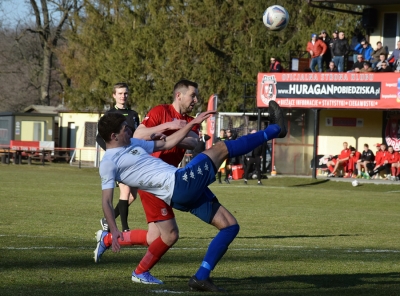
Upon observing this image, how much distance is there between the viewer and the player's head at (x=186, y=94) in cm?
789

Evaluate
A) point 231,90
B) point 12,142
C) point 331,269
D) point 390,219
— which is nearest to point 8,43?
point 12,142

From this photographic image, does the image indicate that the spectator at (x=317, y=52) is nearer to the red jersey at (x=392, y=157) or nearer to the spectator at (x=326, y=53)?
the spectator at (x=326, y=53)

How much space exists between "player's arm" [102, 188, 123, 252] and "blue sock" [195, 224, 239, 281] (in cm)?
78

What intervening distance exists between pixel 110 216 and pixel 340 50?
25583 mm

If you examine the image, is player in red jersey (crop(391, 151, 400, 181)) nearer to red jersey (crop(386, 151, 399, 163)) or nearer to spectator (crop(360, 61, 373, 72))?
red jersey (crop(386, 151, 399, 163))

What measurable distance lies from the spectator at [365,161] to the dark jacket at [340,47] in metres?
3.74

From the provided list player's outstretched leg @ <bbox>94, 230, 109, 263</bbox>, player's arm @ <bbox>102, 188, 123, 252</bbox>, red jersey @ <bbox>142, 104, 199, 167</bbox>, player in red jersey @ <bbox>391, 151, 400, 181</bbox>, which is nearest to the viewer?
player's arm @ <bbox>102, 188, 123, 252</bbox>

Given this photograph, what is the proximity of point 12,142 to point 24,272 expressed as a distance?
39.5m

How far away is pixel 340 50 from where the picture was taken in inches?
1232

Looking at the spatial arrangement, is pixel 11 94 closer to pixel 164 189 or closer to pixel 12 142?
pixel 12 142

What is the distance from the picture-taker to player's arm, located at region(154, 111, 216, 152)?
722 cm

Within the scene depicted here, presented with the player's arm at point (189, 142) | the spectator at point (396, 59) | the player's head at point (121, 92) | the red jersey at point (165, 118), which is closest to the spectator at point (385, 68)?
the spectator at point (396, 59)

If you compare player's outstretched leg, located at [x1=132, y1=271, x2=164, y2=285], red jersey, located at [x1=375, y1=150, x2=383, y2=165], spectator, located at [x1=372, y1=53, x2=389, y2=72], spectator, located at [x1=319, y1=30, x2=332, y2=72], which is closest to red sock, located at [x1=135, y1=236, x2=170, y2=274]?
player's outstretched leg, located at [x1=132, y1=271, x2=164, y2=285]

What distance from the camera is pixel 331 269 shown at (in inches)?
336
